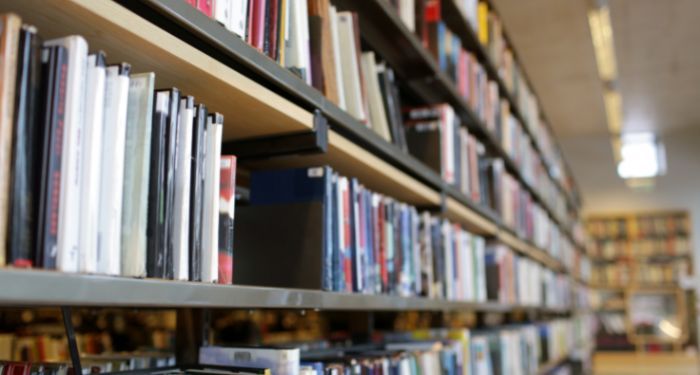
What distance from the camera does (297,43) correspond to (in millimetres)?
1296

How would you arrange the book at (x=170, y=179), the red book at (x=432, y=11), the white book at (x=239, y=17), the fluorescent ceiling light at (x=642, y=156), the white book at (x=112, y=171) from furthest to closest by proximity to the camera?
the fluorescent ceiling light at (x=642, y=156) → the red book at (x=432, y=11) → the white book at (x=239, y=17) → the book at (x=170, y=179) → the white book at (x=112, y=171)

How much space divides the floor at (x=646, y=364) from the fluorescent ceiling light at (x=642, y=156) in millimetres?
2547

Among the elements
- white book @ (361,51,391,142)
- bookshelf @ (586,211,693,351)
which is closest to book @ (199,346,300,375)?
white book @ (361,51,391,142)

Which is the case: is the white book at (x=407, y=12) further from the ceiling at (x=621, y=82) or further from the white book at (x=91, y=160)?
the ceiling at (x=621, y=82)

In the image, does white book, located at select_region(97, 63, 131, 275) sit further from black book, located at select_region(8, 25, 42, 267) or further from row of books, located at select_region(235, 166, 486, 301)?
row of books, located at select_region(235, 166, 486, 301)

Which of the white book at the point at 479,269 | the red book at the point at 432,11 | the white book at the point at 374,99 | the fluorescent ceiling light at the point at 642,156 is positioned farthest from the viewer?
the fluorescent ceiling light at the point at 642,156

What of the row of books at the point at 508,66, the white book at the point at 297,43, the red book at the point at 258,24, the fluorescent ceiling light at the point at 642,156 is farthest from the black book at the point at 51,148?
the fluorescent ceiling light at the point at 642,156

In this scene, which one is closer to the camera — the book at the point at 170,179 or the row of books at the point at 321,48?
the book at the point at 170,179

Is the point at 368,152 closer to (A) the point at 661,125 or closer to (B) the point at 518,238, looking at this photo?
(B) the point at 518,238

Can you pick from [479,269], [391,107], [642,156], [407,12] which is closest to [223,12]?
[391,107]

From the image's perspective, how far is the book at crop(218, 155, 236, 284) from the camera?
3.37 feet

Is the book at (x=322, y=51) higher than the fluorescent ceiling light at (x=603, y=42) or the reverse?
the reverse

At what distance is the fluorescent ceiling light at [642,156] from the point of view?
9438mm

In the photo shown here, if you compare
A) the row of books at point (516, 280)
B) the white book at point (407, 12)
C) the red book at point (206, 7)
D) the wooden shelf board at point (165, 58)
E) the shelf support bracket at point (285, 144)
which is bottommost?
the row of books at point (516, 280)
